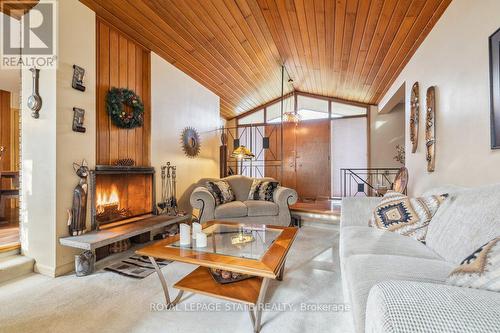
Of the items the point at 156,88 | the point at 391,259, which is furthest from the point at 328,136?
the point at 391,259

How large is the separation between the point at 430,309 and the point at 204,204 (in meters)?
3.12

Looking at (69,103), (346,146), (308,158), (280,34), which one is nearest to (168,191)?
(69,103)

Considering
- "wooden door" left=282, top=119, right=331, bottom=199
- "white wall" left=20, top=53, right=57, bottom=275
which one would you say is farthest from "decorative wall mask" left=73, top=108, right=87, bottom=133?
→ "wooden door" left=282, top=119, right=331, bottom=199

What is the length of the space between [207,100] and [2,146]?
3.84m

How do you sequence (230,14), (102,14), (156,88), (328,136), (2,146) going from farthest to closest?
(328,136) < (2,146) < (156,88) < (230,14) < (102,14)

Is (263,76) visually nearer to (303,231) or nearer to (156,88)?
(156,88)

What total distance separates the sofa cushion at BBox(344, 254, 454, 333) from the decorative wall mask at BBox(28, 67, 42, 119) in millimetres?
3002

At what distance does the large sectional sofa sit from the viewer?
0.56 metres

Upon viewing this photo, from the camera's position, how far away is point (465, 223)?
1.28m

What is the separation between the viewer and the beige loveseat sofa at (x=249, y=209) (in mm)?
3492

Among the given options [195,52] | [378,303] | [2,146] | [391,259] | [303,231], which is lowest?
[303,231]

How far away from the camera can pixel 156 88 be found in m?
3.68

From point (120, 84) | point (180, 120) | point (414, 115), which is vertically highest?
point (120, 84)

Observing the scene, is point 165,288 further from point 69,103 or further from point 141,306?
point 69,103
